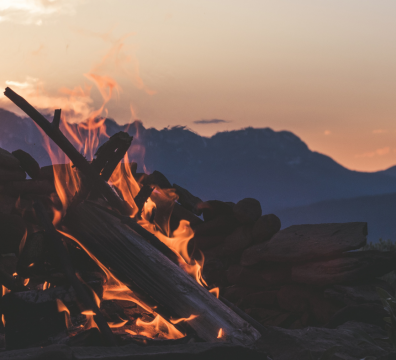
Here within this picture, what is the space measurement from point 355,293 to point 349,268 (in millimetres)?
363

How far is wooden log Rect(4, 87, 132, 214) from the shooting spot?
176 inches

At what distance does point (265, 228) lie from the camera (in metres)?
5.80

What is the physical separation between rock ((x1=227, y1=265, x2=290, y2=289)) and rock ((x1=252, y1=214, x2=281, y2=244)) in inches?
18.9

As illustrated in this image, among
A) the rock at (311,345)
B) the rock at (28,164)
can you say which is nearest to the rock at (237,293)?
the rock at (311,345)

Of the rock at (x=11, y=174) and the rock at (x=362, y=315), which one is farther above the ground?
the rock at (x=11, y=174)

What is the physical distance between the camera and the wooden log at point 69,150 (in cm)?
447

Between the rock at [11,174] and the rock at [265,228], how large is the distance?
477 centimetres

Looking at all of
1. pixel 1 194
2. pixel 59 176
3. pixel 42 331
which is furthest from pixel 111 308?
pixel 1 194

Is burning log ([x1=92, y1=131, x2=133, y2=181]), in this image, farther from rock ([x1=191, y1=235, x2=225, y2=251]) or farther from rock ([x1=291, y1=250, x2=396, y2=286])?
rock ([x1=291, y1=250, x2=396, y2=286])

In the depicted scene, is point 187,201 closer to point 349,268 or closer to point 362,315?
point 349,268

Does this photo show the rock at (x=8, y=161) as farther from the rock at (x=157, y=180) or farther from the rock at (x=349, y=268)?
the rock at (x=349, y=268)

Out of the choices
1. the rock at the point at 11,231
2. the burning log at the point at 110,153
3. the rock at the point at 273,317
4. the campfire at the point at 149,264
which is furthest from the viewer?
the rock at the point at 273,317

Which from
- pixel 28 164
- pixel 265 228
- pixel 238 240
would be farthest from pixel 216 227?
pixel 28 164

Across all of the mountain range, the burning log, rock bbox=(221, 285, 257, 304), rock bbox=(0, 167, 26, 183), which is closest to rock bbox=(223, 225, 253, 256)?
rock bbox=(221, 285, 257, 304)
